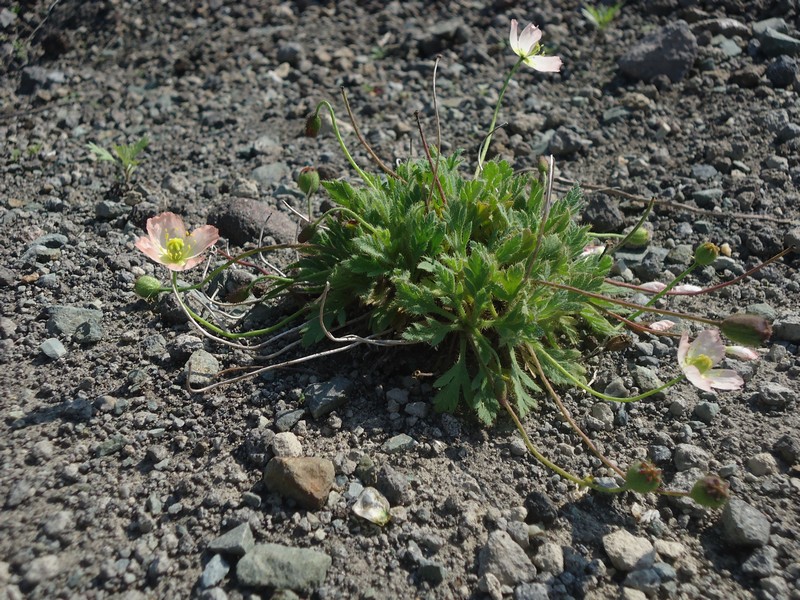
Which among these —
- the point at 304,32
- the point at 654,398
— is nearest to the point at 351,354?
the point at 654,398

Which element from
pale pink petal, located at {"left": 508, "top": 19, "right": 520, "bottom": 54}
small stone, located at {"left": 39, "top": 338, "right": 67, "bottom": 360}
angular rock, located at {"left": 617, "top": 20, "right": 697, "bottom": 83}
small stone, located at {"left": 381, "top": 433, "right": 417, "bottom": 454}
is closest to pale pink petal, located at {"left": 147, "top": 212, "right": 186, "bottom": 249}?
small stone, located at {"left": 39, "top": 338, "right": 67, "bottom": 360}

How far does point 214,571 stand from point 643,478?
4.10 feet

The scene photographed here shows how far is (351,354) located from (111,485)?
970 mm

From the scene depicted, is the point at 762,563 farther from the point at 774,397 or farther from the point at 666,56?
the point at 666,56

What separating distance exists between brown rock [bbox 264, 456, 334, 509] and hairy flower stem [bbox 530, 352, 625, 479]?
781 millimetres

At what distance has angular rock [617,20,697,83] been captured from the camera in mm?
4340

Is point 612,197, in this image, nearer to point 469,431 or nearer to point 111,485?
point 469,431

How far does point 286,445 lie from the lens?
237cm

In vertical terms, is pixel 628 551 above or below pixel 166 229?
below

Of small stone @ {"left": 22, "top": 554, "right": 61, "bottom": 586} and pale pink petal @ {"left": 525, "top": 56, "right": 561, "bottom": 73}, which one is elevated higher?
pale pink petal @ {"left": 525, "top": 56, "right": 561, "bottom": 73}

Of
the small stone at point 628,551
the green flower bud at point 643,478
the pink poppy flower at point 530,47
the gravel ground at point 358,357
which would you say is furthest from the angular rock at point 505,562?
the pink poppy flower at point 530,47

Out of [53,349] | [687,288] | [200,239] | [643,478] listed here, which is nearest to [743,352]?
[687,288]

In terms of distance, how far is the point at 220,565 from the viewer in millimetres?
2021

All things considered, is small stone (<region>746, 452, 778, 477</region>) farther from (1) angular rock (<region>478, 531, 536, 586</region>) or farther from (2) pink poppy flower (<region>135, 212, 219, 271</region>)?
(2) pink poppy flower (<region>135, 212, 219, 271</region>)
